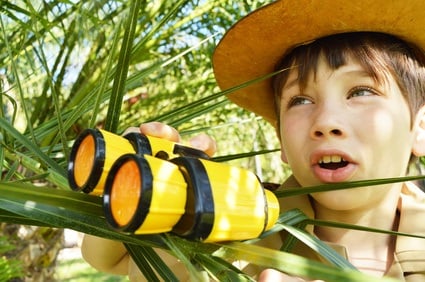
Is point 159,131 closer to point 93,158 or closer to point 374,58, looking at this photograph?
point 93,158

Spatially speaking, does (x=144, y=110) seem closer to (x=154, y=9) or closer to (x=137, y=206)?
(x=154, y=9)

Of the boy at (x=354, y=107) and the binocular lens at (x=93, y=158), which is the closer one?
the binocular lens at (x=93, y=158)

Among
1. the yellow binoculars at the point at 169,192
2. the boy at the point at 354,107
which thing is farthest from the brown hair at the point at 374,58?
the yellow binoculars at the point at 169,192

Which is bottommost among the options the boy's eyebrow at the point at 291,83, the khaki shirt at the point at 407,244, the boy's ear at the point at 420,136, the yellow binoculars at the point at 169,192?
the khaki shirt at the point at 407,244

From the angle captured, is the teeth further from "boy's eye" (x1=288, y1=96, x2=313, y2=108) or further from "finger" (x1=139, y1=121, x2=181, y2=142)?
"finger" (x1=139, y1=121, x2=181, y2=142)

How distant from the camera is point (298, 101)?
0.77 metres

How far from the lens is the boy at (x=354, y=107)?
0.71m

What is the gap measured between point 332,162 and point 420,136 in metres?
0.20

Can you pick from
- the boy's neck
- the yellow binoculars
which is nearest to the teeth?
the boy's neck

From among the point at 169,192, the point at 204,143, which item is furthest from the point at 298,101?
the point at 169,192

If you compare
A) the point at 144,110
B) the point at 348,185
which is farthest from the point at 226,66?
the point at 144,110

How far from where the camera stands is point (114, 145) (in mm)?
417

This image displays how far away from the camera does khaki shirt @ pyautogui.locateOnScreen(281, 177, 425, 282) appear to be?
73 centimetres

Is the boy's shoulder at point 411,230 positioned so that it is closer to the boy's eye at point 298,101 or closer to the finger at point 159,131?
the boy's eye at point 298,101
